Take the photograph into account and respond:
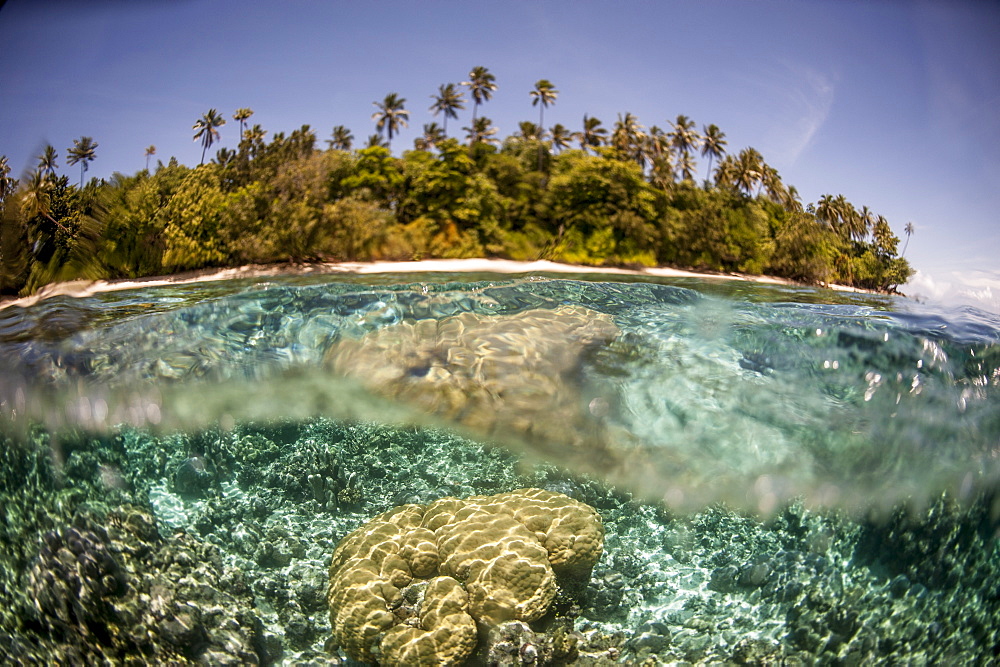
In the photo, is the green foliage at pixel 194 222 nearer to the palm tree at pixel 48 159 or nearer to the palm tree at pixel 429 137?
the palm tree at pixel 48 159

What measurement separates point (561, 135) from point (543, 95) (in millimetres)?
608

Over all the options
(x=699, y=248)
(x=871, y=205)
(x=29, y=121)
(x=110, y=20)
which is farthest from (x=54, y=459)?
(x=871, y=205)

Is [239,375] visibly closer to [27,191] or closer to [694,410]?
[27,191]

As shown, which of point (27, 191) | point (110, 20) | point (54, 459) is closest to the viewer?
point (110, 20)

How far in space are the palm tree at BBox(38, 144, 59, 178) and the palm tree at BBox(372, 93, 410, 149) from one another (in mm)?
→ 2567

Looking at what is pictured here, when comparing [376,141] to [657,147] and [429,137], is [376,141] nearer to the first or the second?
[429,137]

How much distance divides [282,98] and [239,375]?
4.44 metres

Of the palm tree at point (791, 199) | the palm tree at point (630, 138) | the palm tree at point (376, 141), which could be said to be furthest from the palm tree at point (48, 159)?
the palm tree at point (791, 199)

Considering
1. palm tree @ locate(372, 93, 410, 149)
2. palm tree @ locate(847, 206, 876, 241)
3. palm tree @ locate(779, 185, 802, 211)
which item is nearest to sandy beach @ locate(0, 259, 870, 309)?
palm tree @ locate(847, 206, 876, 241)

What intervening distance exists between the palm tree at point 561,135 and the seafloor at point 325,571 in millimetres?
4429

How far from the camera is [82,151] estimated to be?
411 cm

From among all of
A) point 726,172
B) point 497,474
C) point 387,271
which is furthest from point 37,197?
point 497,474

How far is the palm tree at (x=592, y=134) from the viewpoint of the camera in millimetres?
4594

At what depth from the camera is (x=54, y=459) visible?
5.69 metres
